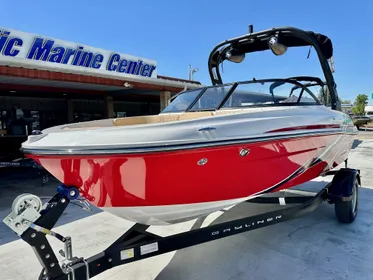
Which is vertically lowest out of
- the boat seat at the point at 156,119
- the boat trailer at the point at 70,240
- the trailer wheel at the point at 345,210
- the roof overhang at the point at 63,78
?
the trailer wheel at the point at 345,210

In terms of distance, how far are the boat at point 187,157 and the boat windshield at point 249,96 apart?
0.09ft

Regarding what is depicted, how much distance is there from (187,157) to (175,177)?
0.53ft

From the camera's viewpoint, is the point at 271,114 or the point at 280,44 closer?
the point at 271,114

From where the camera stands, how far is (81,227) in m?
3.29

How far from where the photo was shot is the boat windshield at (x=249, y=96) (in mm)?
2990

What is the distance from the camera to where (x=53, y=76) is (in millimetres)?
6324

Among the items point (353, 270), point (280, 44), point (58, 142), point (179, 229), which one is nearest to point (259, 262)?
point (353, 270)

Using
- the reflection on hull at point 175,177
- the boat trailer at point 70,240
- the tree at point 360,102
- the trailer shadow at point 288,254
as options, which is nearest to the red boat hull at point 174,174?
the reflection on hull at point 175,177

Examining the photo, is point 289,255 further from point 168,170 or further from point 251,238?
point 168,170

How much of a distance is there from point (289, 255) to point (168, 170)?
1565 mm

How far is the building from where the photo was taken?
6016 millimetres

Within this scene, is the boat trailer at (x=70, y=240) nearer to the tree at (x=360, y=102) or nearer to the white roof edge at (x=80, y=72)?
the white roof edge at (x=80, y=72)

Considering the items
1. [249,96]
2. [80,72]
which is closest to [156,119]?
[249,96]

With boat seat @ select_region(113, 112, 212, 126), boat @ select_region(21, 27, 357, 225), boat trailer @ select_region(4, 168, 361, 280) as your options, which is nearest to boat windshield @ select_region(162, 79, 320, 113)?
boat @ select_region(21, 27, 357, 225)
